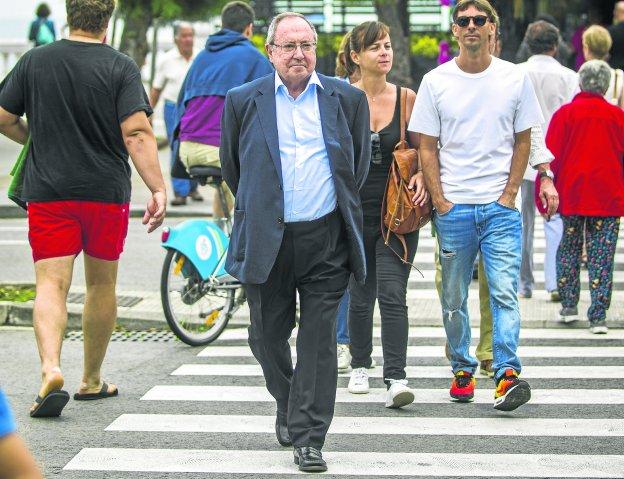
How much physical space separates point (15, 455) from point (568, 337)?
6.57 metres

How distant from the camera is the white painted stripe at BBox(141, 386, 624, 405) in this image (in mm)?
6785

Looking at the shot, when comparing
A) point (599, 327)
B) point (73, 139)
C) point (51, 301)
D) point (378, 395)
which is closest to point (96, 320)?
point (51, 301)

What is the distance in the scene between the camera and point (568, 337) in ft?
28.1

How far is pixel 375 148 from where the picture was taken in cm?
665

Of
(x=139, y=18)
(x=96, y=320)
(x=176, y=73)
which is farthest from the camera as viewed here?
(x=139, y=18)

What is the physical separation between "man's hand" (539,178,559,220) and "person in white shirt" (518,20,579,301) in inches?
106

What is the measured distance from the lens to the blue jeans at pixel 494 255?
6410 mm

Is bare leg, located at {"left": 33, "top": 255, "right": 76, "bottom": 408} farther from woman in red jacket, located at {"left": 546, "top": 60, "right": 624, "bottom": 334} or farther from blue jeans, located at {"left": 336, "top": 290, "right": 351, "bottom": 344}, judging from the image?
woman in red jacket, located at {"left": 546, "top": 60, "right": 624, "bottom": 334}

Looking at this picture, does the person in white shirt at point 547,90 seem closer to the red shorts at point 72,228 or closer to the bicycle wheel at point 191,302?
the bicycle wheel at point 191,302

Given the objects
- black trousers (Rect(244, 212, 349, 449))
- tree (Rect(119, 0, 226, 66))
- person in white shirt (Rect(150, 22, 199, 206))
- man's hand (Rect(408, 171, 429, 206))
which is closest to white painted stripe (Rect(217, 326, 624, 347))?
man's hand (Rect(408, 171, 429, 206))

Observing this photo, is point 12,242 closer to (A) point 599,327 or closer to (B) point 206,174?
(B) point 206,174

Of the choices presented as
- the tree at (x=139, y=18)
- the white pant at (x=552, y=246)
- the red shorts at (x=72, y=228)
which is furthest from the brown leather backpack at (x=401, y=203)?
the tree at (x=139, y=18)

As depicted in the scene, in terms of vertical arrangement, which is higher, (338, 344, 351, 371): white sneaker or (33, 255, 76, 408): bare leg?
(33, 255, 76, 408): bare leg

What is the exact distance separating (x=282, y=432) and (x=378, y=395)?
1.19m
